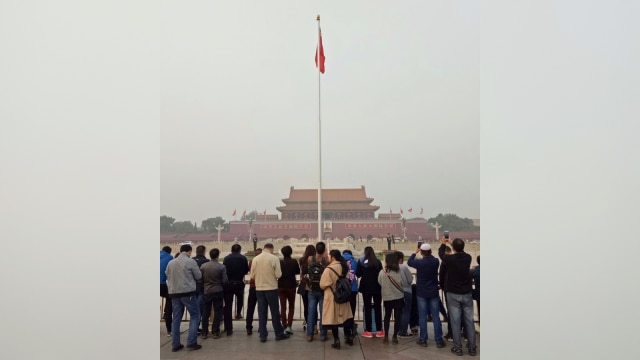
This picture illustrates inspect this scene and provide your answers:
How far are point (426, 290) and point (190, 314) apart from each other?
3024 mm

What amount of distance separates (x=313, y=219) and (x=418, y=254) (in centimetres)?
3415

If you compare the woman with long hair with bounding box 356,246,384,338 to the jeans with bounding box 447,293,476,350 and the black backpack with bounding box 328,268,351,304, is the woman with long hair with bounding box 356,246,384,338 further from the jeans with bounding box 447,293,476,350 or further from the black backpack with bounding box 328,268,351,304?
the jeans with bounding box 447,293,476,350

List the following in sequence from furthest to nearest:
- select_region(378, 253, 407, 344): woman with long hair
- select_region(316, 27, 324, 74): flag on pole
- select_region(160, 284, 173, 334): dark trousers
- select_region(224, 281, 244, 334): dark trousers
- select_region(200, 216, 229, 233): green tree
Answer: select_region(200, 216, 229, 233): green tree, select_region(316, 27, 324, 74): flag on pole, select_region(160, 284, 173, 334): dark trousers, select_region(224, 281, 244, 334): dark trousers, select_region(378, 253, 407, 344): woman with long hair

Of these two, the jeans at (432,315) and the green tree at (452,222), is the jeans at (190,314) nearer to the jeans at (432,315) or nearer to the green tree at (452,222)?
the jeans at (432,315)

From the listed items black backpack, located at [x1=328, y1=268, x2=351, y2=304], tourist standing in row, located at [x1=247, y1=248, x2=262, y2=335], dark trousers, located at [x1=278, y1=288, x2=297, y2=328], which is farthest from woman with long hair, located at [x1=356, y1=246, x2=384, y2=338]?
tourist standing in row, located at [x1=247, y1=248, x2=262, y2=335]

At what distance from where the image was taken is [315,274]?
489 cm

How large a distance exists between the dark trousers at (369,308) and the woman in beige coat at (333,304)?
415 mm

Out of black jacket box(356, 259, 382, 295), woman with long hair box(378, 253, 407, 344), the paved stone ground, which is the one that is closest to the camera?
the paved stone ground

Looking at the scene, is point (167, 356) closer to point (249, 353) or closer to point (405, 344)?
point (249, 353)

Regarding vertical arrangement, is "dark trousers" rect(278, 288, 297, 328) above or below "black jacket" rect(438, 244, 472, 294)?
below

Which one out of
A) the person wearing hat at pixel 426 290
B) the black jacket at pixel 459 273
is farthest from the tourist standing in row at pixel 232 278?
the black jacket at pixel 459 273

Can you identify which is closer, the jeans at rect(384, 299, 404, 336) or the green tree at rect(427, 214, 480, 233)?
the jeans at rect(384, 299, 404, 336)

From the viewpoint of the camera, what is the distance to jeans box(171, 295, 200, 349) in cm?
466
